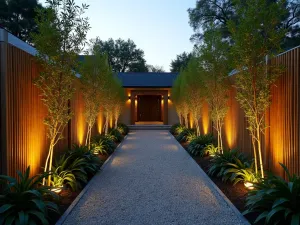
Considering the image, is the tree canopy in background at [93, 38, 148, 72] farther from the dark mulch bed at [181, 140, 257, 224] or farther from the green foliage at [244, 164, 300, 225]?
the green foliage at [244, 164, 300, 225]

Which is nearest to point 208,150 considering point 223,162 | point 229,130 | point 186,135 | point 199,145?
point 199,145

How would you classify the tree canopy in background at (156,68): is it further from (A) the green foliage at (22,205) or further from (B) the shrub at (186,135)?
(A) the green foliage at (22,205)

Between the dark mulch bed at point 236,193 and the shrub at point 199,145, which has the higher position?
the shrub at point 199,145

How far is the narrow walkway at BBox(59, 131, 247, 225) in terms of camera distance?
4.01 m

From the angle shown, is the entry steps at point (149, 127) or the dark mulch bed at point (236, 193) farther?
the entry steps at point (149, 127)

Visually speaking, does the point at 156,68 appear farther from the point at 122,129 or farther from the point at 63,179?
the point at 63,179

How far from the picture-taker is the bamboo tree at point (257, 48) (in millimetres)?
4902

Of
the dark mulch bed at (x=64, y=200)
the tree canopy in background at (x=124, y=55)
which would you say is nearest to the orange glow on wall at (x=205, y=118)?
the dark mulch bed at (x=64, y=200)

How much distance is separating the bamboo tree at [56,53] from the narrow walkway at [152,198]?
123 cm

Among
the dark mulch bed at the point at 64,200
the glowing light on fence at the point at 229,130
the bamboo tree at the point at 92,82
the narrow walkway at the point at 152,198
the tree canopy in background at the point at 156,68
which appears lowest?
the narrow walkway at the point at 152,198

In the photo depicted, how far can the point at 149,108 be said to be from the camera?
26578mm

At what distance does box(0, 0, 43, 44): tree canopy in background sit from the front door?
11.5m

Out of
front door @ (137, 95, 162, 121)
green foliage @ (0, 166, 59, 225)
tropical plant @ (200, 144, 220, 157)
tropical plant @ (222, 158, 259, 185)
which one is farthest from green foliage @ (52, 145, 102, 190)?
front door @ (137, 95, 162, 121)

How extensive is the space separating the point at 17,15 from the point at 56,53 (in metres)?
19.7
